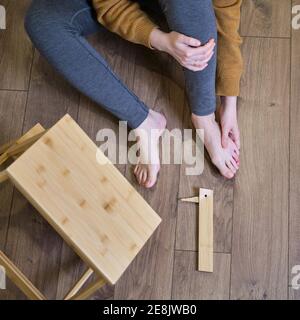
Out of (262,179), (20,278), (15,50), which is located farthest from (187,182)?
(15,50)

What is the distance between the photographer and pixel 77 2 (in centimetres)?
88

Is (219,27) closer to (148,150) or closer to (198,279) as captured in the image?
(148,150)

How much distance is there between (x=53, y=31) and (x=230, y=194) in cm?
53

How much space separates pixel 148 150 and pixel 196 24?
1.01 feet

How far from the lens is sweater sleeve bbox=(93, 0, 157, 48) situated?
0.84 meters

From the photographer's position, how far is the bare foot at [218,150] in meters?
0.97

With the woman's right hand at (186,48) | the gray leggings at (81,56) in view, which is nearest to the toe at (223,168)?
the gray leggings at (81,56)

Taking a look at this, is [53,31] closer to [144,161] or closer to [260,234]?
[144,161]

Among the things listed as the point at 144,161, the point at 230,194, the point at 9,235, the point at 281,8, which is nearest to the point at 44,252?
the point at 9,235

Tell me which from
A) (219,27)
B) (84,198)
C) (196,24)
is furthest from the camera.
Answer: (219,27)

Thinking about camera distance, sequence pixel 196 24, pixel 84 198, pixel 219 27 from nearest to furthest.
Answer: pixel 84 198, pixel 196 24, pixel 219 27

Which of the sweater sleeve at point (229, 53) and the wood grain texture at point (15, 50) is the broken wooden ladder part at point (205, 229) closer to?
the sweater sleeve at point (229, 53)

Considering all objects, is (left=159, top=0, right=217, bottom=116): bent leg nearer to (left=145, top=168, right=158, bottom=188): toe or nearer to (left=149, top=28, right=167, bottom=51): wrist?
(left=149, top=28, right=167, bottom=51): wrist

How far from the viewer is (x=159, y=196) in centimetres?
98
